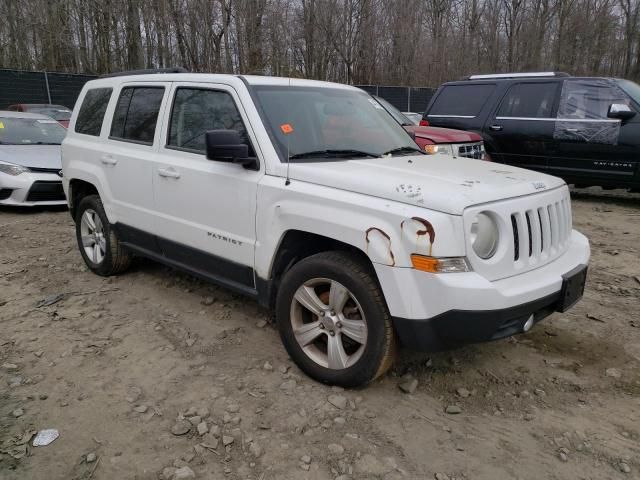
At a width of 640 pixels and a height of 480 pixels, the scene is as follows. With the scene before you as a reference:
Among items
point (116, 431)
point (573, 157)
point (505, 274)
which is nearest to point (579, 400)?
point (505, 274)

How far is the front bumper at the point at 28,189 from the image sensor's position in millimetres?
7691

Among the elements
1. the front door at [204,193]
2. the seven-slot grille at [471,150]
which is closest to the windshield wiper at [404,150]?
the front door at [204,193]

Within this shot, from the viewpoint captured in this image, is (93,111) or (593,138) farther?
(593,138)

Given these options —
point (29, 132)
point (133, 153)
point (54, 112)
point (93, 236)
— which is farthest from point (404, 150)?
point (54, 112)

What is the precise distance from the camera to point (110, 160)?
4598 millimetres

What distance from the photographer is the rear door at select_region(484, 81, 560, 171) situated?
834 centimetres

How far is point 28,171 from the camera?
308 inches

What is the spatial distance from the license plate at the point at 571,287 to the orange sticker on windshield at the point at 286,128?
1.92 meters

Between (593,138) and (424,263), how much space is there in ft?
21.9

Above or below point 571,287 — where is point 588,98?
above

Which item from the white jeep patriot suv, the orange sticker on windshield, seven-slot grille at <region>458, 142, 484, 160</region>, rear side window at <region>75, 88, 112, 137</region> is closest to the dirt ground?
the white jeep patriot suv

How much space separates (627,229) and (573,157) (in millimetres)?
1786

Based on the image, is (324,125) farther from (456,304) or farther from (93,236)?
(93,236)

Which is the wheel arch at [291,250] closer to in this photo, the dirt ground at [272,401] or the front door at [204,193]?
the front door at [204,193]
